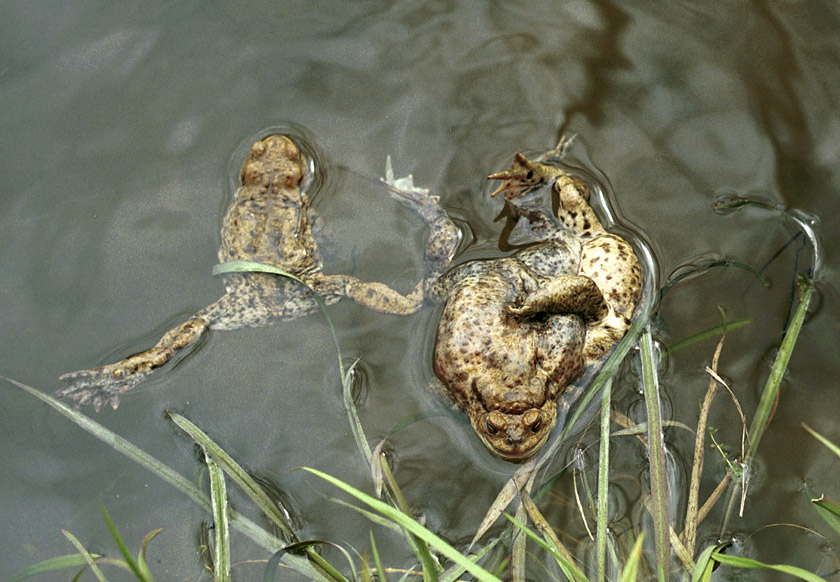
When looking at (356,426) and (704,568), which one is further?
(356,426)

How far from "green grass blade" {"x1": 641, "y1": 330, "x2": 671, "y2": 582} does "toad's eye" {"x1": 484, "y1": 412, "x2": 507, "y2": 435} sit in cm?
87

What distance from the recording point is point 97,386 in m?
4.50

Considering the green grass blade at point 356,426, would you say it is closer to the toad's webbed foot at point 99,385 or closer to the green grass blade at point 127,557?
the green grass blade at point 127,557

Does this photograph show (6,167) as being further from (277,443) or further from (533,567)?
(533,567)

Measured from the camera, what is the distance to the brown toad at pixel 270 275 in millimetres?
4520

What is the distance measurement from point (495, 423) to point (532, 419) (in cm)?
23

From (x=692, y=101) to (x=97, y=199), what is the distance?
193 inches

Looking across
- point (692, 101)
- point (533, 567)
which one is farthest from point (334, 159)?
point (533, 567)

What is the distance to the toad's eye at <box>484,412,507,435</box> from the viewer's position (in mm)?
3789

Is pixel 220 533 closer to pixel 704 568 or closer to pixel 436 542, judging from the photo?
pixel 436 542

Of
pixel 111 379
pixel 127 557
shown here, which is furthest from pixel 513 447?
pixel 111 379

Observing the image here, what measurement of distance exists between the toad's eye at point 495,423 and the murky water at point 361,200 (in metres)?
0.53

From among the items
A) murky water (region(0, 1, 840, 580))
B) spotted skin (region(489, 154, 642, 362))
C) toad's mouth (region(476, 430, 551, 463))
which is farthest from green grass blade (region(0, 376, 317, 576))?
spotted skin (region(489, 154, 642, 362))

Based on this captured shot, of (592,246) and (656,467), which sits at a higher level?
(592,246)
